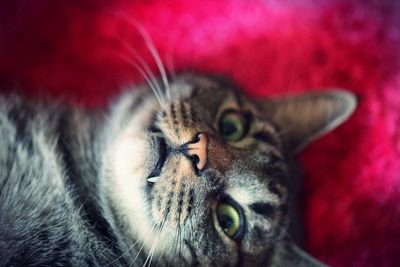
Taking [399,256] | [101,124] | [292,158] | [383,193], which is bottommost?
[399,256]

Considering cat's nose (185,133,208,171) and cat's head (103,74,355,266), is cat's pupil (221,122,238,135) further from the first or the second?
cat's nose (185,133,208,171)

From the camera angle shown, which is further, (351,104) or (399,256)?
(351,104)

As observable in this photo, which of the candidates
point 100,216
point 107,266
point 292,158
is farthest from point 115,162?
point 292,158

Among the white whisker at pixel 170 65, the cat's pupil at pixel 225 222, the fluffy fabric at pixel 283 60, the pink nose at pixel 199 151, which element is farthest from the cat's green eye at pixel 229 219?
the white whisker at pixel 170 65

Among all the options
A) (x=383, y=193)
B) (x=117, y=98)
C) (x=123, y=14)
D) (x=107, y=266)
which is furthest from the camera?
(x=123, y=14)

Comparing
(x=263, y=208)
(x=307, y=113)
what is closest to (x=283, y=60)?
(x=307, y=113)

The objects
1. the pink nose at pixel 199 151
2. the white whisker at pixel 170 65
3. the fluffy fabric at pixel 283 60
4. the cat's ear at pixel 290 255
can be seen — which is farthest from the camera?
the white whisker at pixel 170 65

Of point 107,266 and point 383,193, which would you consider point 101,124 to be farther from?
point 383,193

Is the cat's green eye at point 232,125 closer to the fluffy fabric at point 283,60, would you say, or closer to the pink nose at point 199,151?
the pink nose at point 199,151
